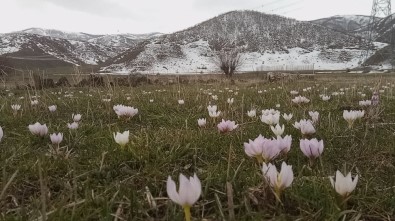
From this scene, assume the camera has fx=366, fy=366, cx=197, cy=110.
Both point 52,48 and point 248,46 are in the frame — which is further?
point 52,48

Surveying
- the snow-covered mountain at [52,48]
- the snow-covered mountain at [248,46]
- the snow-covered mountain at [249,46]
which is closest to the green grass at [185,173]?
the snow-covered mountain at [248,46]

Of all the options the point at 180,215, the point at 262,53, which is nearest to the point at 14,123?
the point at 180,215

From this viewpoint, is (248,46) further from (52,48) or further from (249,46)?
(52,48)

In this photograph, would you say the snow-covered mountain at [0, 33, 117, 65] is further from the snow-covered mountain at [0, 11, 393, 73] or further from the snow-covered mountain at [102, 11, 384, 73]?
the snow-covered mountain at [102, 11, 384, 73]

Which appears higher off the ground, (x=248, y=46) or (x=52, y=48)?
(x=52, y=48)

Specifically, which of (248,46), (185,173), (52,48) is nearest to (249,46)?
(248,46)

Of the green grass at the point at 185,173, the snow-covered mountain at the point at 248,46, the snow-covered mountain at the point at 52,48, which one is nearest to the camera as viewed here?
the green grass at the point at 185,173

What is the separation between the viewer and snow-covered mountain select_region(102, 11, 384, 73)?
105 m

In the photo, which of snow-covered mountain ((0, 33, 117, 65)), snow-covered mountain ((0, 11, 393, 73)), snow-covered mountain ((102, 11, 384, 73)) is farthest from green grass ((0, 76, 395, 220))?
snow-covered mountain ((0, 33, 117, 65))

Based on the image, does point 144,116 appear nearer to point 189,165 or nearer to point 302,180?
point 189,165

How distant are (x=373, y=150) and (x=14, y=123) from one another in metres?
4.28

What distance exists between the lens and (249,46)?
120m

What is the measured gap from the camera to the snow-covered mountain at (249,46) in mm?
105125

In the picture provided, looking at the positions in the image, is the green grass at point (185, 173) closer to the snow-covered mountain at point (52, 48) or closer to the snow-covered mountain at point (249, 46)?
the snow-covered mountain at point (249, 46)
